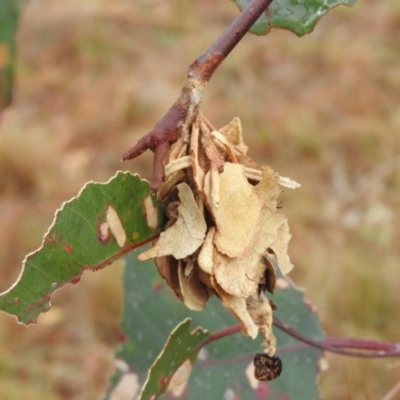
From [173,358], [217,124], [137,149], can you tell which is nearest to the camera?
[137,149]

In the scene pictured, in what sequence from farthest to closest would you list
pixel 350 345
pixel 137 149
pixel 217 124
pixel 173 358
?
pixel 217 124, pixel 350 345, pixel 173 358, pixel 137 149

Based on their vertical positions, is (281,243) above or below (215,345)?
above

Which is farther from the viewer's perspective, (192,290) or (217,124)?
(217,124)

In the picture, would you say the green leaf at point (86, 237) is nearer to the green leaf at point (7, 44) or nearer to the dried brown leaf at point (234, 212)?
the dried brown leaf at point (234, 212)

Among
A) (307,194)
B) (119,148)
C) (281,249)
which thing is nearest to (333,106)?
(307,194)

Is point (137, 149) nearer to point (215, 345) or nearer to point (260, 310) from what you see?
point (260, 310)

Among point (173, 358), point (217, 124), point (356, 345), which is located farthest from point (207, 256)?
point (217, 124)

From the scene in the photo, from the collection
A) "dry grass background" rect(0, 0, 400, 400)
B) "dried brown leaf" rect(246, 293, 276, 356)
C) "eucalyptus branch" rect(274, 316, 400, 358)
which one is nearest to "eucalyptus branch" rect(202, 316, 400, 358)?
"eucalyptus branch" rect(274, 316, 400, 358)
